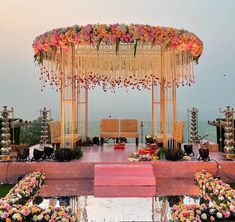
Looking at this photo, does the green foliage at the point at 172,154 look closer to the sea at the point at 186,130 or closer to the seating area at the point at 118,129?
the seating area at the point at 118,129

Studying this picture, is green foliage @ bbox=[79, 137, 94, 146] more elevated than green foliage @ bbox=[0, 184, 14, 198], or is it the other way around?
green foliage @ bbox=[79, 137, 94, 146]

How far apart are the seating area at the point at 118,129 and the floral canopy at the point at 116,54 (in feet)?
3.89

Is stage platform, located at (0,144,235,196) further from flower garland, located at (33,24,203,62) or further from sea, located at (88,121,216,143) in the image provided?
sea, located at (88,121,216,143)

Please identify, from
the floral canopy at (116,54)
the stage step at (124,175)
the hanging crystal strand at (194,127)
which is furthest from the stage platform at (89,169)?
the hanging crystal strand at (194,127)

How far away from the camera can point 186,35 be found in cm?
852

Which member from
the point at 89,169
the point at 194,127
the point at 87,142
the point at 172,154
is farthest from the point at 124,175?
the point at 194,127

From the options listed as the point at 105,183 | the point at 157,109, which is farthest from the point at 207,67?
the point at 105,183

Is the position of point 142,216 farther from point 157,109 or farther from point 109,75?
point 157,109

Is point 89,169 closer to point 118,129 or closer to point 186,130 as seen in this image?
point 118,129

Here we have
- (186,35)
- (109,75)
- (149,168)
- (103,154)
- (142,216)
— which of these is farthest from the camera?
(109,75)

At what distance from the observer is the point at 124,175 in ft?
25.5

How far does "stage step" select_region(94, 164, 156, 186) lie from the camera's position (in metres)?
7.55

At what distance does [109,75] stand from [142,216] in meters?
5.69

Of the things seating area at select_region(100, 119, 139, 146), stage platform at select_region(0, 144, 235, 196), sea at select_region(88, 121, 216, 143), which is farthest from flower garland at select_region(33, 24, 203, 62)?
sea at select_region(88, 121, 216, 143)
